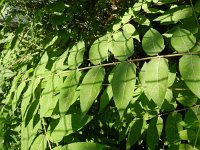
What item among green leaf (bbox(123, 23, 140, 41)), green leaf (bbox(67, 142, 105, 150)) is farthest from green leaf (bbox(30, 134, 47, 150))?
green leaf (bbox(123, 23, 140, 41))

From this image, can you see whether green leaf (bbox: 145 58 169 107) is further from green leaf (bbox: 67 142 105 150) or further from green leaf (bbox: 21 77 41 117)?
green leaf (bbox: 21 77 41 117)

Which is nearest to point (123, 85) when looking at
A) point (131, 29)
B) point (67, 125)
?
point (67, 125)

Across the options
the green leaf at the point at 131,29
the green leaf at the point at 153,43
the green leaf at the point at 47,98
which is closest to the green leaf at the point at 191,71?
the green leaf at the point at 153,43

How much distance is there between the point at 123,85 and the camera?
0.98m

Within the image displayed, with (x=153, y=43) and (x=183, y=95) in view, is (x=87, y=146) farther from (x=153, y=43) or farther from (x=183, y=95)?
(x=183, y=95)

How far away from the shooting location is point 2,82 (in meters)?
1.71

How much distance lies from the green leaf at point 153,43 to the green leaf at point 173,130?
0.44m

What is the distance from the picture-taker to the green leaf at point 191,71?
92cm

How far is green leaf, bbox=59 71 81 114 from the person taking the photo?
3.58ft

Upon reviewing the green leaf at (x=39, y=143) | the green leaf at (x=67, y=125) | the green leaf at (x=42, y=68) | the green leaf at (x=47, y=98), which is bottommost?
the green leaf at (x=39, y=143)

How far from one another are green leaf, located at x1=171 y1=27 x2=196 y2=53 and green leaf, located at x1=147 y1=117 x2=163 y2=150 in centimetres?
49

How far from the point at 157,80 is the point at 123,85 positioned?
4.1 inches

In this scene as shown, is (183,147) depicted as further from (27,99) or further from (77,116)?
(27,99)

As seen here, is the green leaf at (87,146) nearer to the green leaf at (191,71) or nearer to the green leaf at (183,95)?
the green leaf at (191,71)
